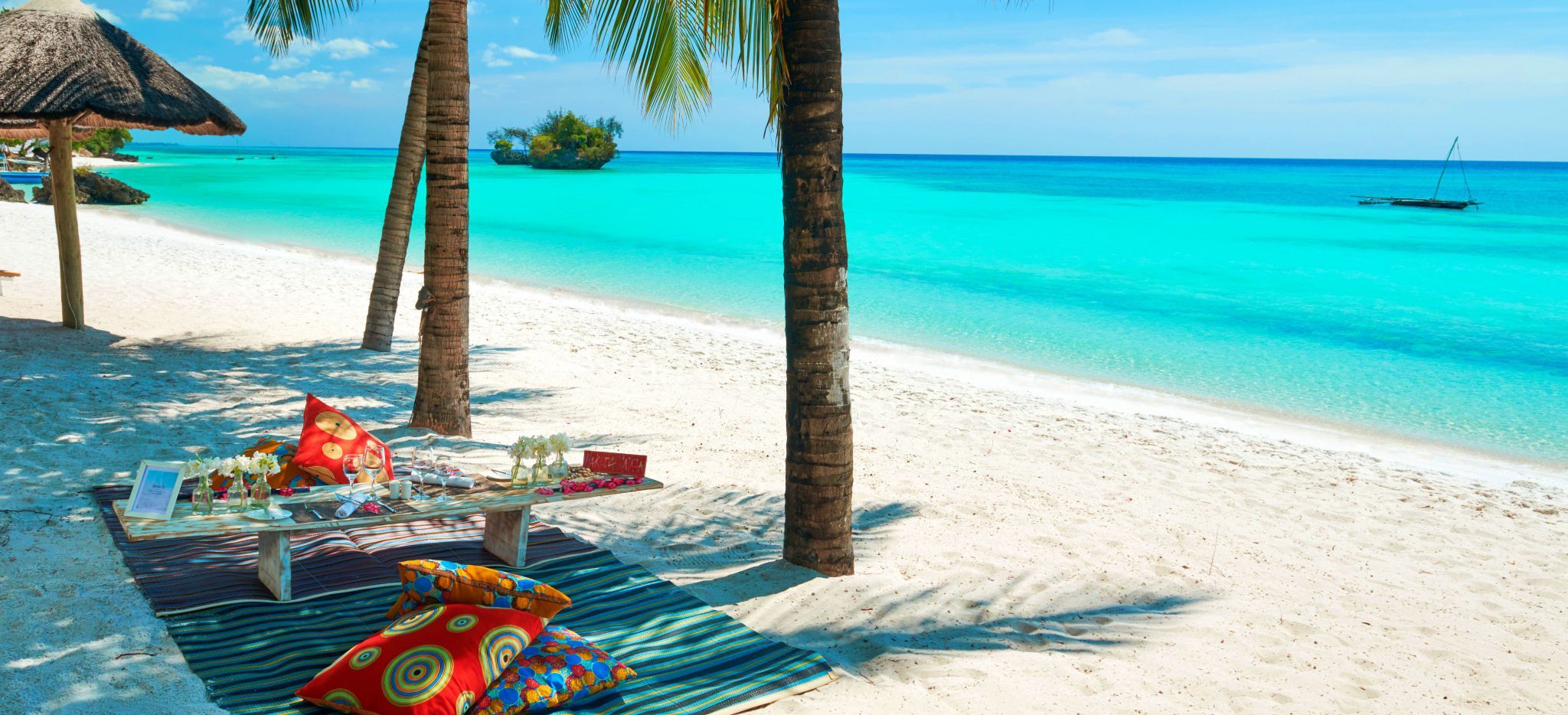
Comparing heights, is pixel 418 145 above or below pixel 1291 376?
above

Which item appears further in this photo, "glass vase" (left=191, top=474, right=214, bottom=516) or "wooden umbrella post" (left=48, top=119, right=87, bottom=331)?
"wooden umbrella post" (left=48, top=119, right=87, bottom=331)

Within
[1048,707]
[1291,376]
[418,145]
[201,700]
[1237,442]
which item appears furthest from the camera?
[1291,376]

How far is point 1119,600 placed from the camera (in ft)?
15.3

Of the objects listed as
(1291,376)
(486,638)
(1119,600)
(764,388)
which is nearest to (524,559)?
(486,638)

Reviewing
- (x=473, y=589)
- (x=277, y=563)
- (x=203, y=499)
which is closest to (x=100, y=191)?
(x=203, y=499)

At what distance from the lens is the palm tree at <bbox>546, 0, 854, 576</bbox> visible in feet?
13.8

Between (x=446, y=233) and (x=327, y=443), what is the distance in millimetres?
2054

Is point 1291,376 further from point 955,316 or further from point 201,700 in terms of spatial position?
point 201,700

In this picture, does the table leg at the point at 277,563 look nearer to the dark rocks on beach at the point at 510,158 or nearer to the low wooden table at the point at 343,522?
the low wooden table at the point at 343,522

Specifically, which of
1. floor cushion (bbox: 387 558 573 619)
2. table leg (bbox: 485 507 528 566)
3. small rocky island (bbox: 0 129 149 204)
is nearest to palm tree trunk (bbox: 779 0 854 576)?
table leg (bbox: 485 507 528 566)

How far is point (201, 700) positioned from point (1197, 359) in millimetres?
12671

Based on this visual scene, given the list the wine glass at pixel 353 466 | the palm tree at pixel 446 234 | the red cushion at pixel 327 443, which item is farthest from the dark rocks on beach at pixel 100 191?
the wine glass at pixel 353 466

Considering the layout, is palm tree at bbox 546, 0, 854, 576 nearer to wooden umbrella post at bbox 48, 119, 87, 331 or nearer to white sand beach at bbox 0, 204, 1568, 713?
white sand beach at bbox 0, 204, 1568, 713

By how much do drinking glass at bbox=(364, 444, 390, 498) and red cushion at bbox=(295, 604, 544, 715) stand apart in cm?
119
